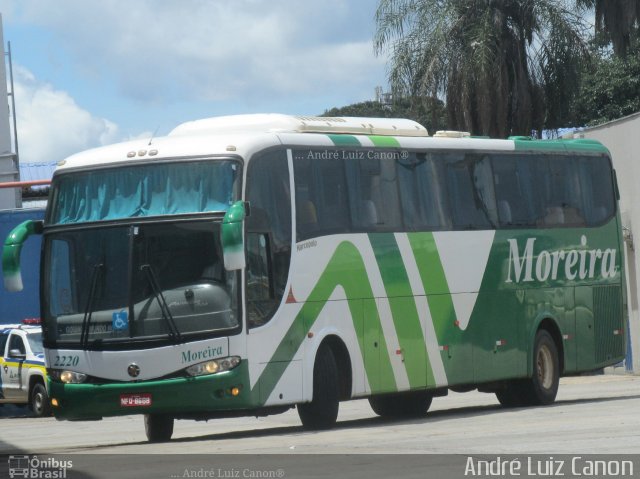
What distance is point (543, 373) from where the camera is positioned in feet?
69.2

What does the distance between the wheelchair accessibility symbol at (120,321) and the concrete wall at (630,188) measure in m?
18.2

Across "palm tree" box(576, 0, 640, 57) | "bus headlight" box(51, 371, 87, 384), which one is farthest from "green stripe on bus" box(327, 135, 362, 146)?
"palm tree" box(576, 0, 640, 57)

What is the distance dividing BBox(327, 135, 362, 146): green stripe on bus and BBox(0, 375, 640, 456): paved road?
142 inches

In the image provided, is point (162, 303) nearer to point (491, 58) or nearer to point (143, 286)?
point (143, 286)

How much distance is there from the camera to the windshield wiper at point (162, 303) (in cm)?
1539

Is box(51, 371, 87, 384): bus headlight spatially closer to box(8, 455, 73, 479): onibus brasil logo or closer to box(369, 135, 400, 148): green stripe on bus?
box(8, 455, 73, 479): onibus brasil logo

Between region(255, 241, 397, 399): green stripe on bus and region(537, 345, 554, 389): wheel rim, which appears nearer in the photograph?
region(255, 241, 397, 399): green stripe on bus

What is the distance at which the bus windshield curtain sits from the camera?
51.6 feet

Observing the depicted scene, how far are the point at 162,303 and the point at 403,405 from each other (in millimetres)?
6008

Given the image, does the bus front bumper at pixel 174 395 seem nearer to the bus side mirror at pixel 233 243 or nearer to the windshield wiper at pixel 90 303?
the windshield wiper at pixel 90 303

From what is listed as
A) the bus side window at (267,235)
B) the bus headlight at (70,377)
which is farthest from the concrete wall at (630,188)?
the bus headlight at (70,377)

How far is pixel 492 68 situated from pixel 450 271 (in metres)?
16.0

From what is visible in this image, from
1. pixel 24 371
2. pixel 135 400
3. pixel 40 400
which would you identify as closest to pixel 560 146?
pixel 135 400

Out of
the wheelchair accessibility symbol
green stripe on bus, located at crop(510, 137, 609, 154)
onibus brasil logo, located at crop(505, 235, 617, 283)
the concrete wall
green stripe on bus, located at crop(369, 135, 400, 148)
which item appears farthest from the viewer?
the concrete wall
